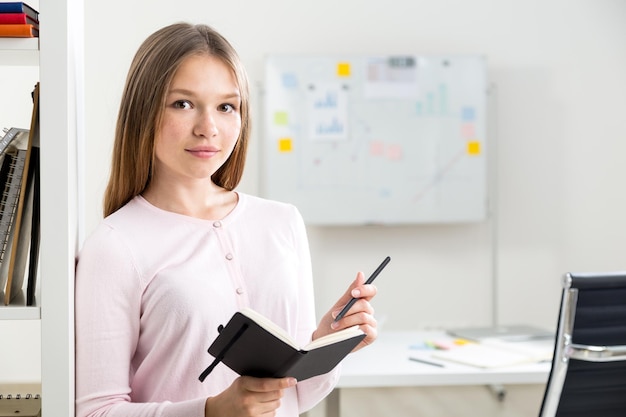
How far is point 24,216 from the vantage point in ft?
4.22

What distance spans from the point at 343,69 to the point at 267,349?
2.73 metres

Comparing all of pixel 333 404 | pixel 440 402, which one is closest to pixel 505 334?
pixel 333 404

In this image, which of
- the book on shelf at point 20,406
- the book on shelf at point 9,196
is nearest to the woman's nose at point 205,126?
the book on shelf at point 9,196

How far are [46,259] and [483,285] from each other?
2.99 m

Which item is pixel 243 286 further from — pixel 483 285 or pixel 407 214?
pixel 483 285

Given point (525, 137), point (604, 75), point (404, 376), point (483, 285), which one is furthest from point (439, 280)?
point (404, 376)

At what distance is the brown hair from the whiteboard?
2302mm

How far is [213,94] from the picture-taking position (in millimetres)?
1326

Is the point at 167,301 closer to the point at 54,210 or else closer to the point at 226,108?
the point at 54,210

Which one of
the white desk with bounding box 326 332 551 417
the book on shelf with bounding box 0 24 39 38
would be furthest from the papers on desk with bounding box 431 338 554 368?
the book on shelf with bounding box 0 24 39 38

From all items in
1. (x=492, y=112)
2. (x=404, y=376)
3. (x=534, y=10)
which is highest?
(x=534, y=10)

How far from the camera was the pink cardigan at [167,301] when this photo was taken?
1246mm

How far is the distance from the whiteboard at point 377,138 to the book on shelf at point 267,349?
249 centimetres

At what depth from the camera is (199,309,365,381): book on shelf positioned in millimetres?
1082
